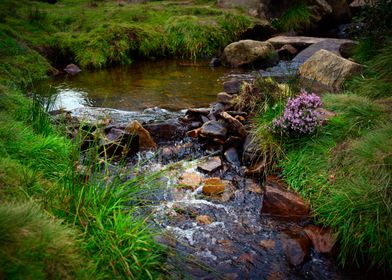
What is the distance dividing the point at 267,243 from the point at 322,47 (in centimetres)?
888

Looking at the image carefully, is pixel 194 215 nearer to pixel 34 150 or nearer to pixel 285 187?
pixel 285 187

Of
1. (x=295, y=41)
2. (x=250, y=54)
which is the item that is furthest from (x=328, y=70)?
(x=295, y=41)

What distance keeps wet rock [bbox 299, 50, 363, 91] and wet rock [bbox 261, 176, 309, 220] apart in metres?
3.82

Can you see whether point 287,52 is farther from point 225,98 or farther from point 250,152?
point 250,152

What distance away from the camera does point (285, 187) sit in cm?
505

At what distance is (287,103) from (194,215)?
7.57ft

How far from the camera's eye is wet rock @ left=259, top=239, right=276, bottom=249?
164 inches

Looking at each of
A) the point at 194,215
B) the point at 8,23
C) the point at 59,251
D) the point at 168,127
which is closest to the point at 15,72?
the point at 8,23

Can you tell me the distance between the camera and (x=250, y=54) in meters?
11.8

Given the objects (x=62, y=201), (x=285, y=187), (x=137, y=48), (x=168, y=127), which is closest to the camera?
(x=62, y=201)

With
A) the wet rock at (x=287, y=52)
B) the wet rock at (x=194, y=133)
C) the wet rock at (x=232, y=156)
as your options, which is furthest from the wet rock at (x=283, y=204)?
the wet rock at (x=287, y=52)

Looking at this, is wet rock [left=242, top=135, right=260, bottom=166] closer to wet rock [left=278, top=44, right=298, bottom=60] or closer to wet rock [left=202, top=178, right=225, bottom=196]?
wet rock [left=202, top=178, right=225, bottom=196]

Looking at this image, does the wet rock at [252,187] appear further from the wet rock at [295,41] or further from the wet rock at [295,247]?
the wet rock at [295,41]

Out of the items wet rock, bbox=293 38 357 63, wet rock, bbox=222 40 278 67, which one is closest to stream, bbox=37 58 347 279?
wet rock, bbox=222 40 278 67
